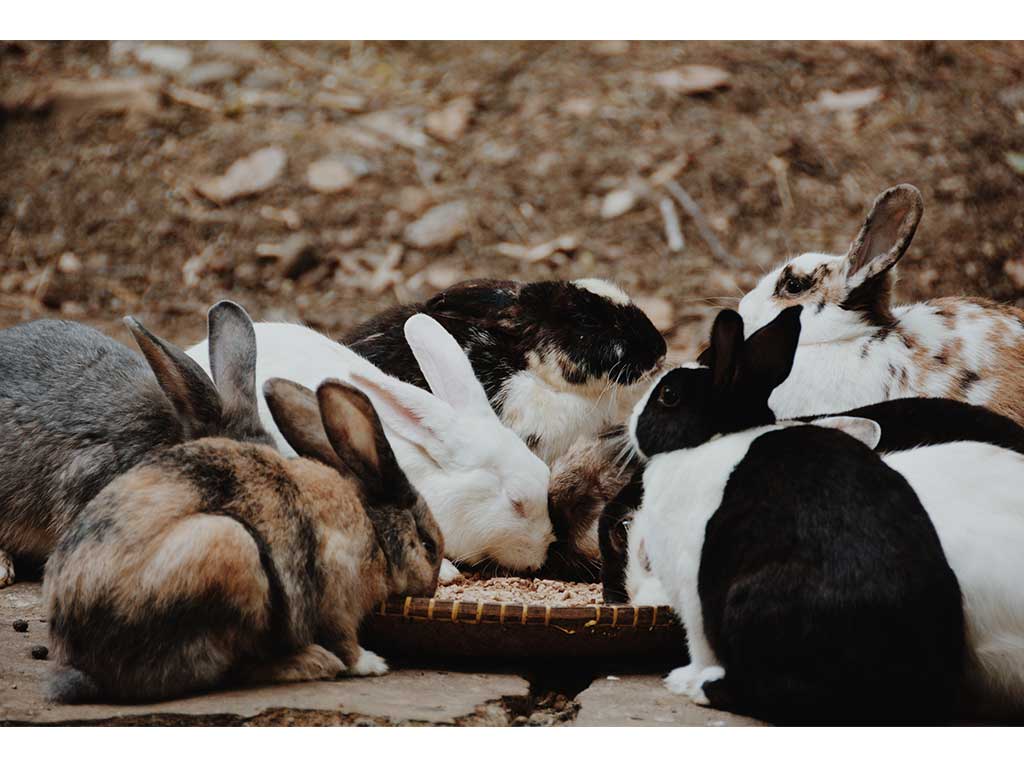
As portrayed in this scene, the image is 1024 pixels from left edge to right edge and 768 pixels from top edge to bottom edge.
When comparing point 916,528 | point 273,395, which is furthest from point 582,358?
point 916,528

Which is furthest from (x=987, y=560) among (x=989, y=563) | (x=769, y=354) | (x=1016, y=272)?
(x=1016, y=272)

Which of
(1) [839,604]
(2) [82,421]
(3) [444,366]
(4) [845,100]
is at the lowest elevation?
(1) [839,604]

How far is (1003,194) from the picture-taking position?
4.88 meters

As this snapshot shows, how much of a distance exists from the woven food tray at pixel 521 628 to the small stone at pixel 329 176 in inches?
146

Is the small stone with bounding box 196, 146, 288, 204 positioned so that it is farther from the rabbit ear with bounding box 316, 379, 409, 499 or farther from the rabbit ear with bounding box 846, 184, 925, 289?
the rabbit ear with bounding box 316, 379, 409, 499

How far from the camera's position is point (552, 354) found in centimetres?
389

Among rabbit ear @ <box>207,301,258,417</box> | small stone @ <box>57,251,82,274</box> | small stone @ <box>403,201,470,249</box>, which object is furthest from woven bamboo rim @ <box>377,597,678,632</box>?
small stone @ <box>57,251,82,274</box>

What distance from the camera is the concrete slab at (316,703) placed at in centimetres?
236

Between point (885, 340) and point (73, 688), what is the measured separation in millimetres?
2357

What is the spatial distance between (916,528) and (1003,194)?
9.83ft

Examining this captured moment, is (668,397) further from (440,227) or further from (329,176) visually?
(329,176)

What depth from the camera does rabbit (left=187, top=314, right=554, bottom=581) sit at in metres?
3.38

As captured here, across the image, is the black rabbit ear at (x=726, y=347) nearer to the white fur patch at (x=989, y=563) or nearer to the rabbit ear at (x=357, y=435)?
the white fur patch at (x=989, y=563)

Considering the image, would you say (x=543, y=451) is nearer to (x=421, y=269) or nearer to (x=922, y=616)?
(x=922, y=616)
